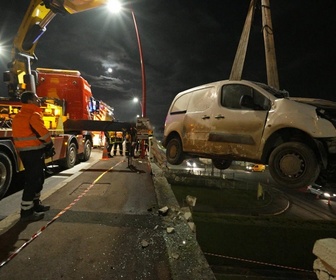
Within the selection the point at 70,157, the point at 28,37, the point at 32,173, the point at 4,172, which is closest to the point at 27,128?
the point at 32,173

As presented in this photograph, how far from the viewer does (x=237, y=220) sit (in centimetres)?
933

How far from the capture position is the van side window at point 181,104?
5.81 meters

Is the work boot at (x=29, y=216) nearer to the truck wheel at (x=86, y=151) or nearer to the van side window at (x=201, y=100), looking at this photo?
the van side window at (x=201, y=100)

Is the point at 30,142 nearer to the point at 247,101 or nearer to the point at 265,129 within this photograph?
the point at 247,101

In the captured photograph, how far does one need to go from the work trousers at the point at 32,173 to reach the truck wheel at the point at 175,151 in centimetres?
295

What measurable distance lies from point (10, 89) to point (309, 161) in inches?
358

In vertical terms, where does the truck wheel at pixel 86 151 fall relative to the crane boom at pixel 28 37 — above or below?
below

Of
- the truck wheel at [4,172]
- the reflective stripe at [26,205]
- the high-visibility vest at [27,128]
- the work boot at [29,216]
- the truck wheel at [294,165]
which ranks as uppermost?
the high-visibility vest at [27,128]

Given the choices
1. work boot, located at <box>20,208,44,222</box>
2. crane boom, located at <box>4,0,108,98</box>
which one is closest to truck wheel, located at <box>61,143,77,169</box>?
crane boom, located at <box>4,0,108,98</box>

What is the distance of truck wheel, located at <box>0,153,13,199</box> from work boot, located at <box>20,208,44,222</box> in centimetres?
153

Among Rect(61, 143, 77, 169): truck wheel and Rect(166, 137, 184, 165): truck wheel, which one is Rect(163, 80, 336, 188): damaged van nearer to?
Rect(166, 137, 184, 165): truck wheel

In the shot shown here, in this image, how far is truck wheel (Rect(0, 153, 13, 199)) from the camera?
5012 millimetres

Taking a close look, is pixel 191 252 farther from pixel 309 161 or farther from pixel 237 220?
pixel 237 220

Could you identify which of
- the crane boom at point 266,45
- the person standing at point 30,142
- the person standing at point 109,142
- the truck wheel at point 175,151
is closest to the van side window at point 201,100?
the truck wheel at point 175,151
